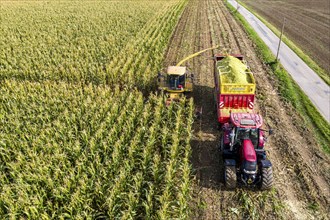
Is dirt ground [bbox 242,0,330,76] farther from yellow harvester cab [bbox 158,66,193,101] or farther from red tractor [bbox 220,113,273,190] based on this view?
red tractor [bbox 220,113,273,190]

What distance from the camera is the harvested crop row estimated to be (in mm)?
9633

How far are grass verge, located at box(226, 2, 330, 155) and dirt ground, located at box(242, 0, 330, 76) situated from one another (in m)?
4.56

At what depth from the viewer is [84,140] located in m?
12.7

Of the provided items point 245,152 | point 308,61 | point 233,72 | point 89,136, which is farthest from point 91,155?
point 308,61

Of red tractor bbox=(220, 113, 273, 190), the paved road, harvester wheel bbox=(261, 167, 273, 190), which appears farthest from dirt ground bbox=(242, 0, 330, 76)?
harvester wheel bbox=(261, 167, 273, 190)

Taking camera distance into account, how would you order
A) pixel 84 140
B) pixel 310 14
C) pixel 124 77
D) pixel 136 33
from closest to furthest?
pixel 84 140, pixel 124 77, pixel 136 33, pixel 310 14

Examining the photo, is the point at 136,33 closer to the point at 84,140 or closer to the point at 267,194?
the point at 84,140

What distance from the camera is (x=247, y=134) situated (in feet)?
37.2

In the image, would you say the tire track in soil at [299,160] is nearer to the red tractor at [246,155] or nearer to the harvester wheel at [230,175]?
the red tractor at [246,155]

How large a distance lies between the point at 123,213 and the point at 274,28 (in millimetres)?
36550

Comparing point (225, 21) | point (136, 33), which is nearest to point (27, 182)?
point (136, 33)

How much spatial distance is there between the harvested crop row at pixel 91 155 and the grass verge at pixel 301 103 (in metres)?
7.28

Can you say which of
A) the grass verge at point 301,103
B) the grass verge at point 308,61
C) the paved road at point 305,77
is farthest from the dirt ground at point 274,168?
the grass verge at point 308,61

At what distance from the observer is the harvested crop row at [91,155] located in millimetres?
9633
